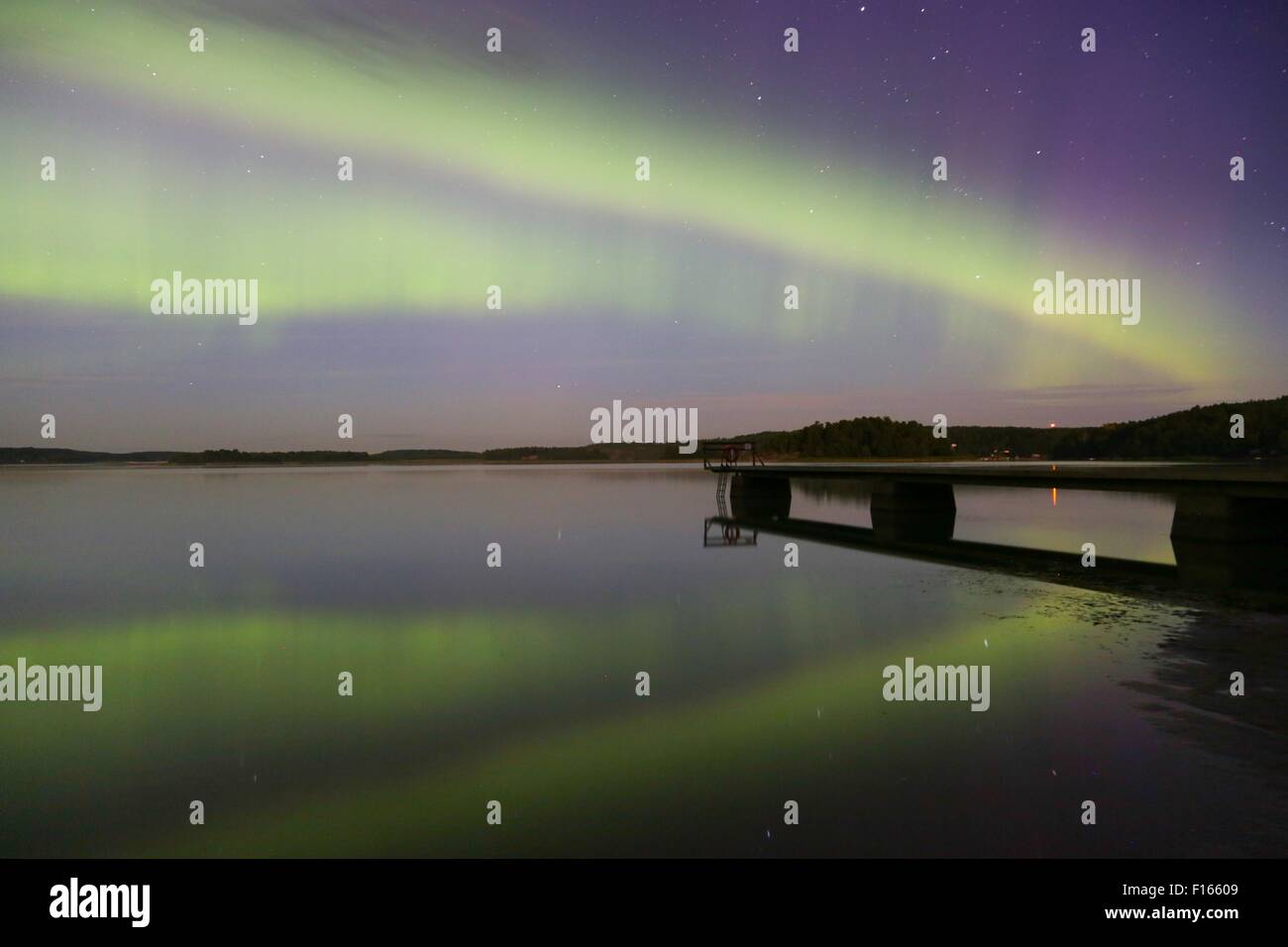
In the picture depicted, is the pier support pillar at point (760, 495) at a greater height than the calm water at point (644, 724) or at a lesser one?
greater

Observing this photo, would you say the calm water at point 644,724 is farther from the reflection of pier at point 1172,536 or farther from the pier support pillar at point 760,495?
the pier support pillar at point 760,495

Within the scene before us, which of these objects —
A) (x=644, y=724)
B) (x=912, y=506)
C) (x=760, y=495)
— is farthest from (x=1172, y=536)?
(x=760, y=495)

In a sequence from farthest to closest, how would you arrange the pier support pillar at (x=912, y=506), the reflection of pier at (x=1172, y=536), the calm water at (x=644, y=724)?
the pier support pillar at (x=912, y=506) < the reflection of pier at (x=1172, y=536) < the calm water at (x=644, y=724)

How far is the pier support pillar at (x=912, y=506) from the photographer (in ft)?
142

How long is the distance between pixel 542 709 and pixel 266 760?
3.59 meters

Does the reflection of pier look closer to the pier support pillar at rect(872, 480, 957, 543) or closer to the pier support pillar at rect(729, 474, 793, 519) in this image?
the pier support pillar at rect(872, 480, 957, 543)

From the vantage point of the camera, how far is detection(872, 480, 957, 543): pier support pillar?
43.2 m

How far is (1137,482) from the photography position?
2919 centimetres

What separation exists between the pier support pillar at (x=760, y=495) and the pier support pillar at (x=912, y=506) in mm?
11433

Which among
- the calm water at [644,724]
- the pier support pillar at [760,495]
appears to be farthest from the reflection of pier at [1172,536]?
the pier support pillar at [760,495]

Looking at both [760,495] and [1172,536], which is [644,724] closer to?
[1172,536]

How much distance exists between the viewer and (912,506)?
150 ft
